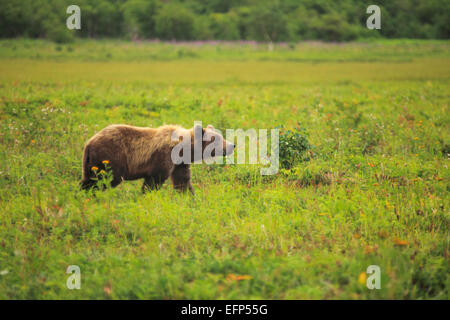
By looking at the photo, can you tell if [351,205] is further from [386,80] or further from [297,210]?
[386,80]

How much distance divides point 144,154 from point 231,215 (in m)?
2.16

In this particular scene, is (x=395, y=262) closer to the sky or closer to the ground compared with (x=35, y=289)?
closer to the sky

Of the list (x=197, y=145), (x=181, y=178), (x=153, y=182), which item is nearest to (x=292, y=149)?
(x=197, y=145)

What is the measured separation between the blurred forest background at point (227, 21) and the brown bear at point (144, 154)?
29.8 metres

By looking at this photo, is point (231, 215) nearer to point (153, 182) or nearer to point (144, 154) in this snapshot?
point (153, 182)

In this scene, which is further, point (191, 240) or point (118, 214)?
point (118, 214)

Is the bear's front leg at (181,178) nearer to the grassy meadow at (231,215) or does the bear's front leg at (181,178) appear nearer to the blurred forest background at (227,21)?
the grassy meadow at (231,215)

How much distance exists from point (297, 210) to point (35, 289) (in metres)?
3.72

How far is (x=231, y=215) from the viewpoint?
17.8ft

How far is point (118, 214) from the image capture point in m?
5.08

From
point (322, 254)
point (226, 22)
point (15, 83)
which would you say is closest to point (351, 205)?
point (322, 254)

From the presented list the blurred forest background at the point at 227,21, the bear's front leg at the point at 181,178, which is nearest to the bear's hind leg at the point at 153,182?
the bear's front leg at the point at 181,178

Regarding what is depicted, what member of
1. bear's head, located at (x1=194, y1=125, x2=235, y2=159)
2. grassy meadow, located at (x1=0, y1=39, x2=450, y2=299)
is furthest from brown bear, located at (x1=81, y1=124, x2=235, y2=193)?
grassy meadow, located at (x1=0, y1=39, x2=450, y2=299)

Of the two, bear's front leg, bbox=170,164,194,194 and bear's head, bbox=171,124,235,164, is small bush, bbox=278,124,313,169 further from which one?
bear's front leg, bbox=170,164,194,194
